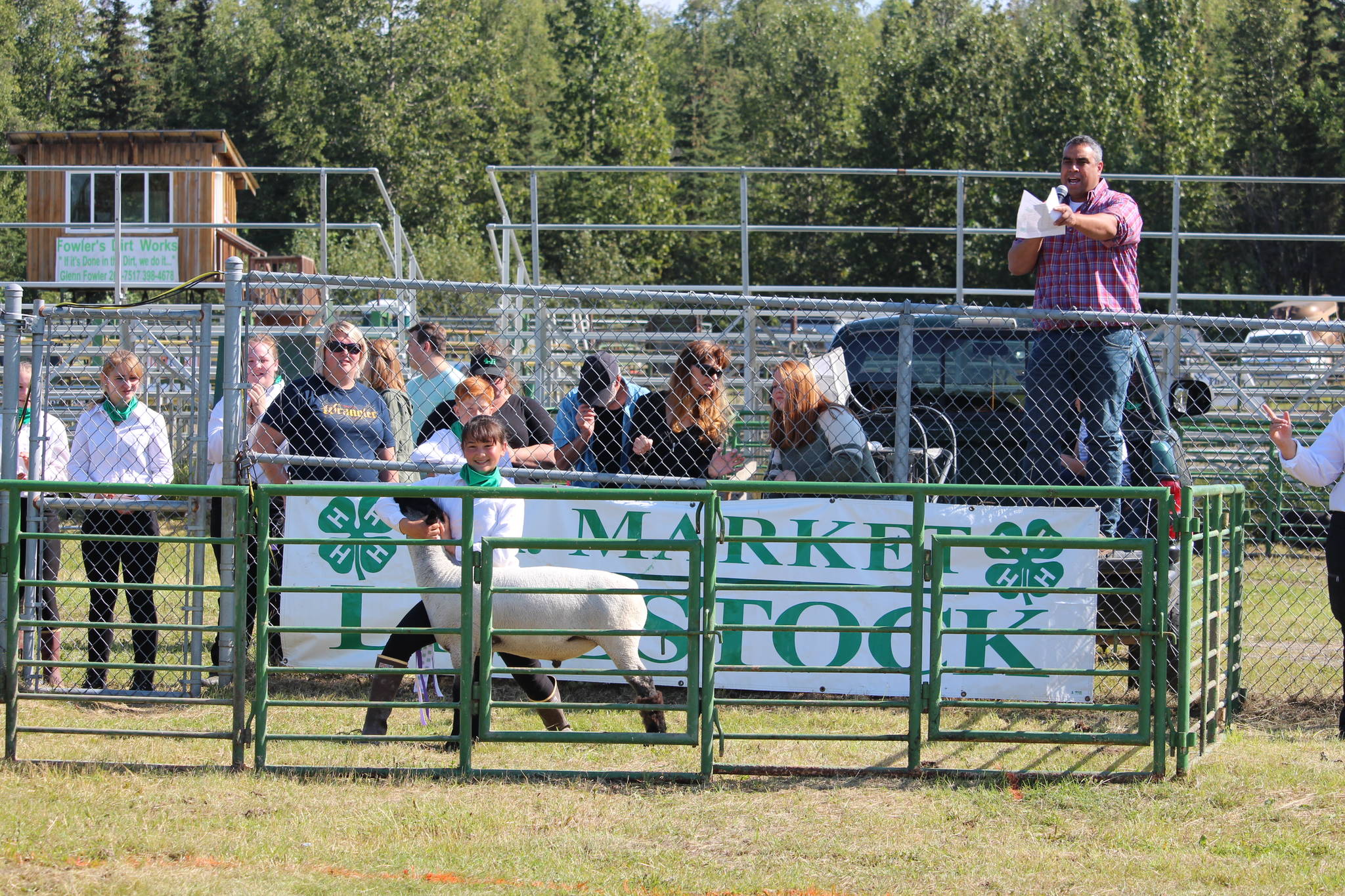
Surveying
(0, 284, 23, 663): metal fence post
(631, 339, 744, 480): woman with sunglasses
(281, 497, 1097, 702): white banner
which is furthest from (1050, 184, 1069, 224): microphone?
(0, 284, 23, 663): metal fence post

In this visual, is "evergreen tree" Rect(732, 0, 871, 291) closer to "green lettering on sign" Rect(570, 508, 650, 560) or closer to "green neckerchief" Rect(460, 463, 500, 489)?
"green lettering on sign" Rect(570, 508, 650, 560)

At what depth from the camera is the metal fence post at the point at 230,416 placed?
639 cm

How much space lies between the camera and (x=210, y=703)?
5602 mm

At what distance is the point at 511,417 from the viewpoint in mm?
7129

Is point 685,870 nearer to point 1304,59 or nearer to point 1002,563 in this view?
point 1002,563

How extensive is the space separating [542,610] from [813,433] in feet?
6.25

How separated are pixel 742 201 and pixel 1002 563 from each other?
21.8 feet

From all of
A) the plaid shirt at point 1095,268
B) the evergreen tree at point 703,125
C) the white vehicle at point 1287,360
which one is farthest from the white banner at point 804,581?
the evergreen tree at point 703,125

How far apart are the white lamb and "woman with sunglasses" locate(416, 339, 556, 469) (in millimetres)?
1230

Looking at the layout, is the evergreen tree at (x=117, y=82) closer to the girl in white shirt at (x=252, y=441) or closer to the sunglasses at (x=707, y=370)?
the girl in white shirt at (x=252, y=441)

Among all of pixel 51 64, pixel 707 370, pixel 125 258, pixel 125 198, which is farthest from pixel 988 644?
pixel 51 64

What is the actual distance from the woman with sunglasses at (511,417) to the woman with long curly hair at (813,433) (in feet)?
4.02

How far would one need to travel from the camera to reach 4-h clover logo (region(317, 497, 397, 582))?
700 cm

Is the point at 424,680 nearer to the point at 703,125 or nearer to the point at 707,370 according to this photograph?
the point at 707,370
